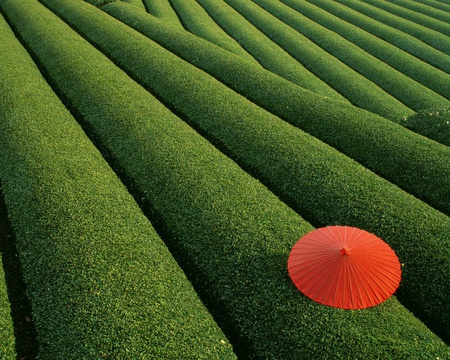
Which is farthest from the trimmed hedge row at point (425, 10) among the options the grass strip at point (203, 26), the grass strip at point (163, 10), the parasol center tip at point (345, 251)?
the parasol center tip at point (345, 251)

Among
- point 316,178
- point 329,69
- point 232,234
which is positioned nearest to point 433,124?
point 316,178

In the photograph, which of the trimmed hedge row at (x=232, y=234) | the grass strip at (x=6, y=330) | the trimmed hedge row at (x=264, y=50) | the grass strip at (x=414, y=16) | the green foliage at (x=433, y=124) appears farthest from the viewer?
the grass strip at (x=414, y=16)

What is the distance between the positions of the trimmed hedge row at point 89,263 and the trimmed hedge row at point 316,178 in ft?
6.75

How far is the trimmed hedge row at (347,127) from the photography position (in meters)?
14.0

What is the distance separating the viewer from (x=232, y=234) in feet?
36.0

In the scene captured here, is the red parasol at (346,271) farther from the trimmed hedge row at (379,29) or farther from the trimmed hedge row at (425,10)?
the trimmed hedge row at (425,10)

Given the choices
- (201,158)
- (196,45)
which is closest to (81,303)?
(201,158)

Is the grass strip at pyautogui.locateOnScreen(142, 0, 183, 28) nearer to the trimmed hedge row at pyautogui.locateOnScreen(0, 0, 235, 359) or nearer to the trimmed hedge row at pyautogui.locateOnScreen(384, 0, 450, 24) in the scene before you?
the trimmed hedge row at pyautogui.locateOnScreen(0, 0, 235, 359)

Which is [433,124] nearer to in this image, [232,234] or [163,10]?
[232,234]

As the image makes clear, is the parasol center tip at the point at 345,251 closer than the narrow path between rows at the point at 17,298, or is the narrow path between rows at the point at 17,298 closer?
the parasol center tip at the point at 345,251

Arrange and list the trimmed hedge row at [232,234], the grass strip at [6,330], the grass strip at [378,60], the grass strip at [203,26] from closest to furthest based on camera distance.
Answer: the grass strip at [6,330] → the trimmed hedge row at [232,234] → the grass strip at [378,60] → the grass strip at [203,26]

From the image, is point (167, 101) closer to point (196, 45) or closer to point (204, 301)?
point (196, 45)

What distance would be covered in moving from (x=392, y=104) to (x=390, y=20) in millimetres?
21207

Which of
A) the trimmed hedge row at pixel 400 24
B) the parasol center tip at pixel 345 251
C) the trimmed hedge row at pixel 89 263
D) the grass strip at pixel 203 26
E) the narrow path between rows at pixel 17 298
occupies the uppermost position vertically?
the trimmed hedge row at pixel 400 24
